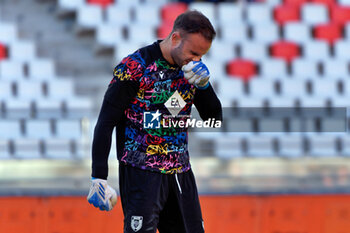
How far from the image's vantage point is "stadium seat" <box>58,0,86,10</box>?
974cm

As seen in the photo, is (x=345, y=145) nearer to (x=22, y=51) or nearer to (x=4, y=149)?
(x=4, y=149)

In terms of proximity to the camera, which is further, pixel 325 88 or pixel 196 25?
pixel 325 88

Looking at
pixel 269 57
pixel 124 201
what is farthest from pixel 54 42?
pixel 124 201

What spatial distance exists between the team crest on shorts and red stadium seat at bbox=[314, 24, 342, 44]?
8130mm

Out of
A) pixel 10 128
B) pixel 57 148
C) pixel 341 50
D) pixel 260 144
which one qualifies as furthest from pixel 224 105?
pixel 10 128

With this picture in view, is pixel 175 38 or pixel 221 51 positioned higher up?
pixel 221 51

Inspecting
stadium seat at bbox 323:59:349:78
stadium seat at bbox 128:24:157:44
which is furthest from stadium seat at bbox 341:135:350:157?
stadium seat at bbox 128:24:157:44

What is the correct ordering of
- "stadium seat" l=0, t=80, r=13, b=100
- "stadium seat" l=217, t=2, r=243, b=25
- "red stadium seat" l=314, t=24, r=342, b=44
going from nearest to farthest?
"stadium seat" l=0, t=80, r=13, b=100, "stadium seat" l=217, t=2, r=243, b=25, "red stadium seat" l=314, t=24, r=342, b=44

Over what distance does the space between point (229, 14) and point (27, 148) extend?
13.6ft

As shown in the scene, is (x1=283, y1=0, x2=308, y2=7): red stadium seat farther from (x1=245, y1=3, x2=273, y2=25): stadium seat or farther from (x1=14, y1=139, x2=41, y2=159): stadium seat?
(x1=14, y1=139, x2=41, y2=159): stadium seat

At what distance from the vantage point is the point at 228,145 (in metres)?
8.41

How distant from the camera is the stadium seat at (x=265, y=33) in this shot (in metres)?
9.93

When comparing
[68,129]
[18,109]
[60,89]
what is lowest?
[68,129]

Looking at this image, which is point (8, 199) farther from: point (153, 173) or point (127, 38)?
point (127, 38)
